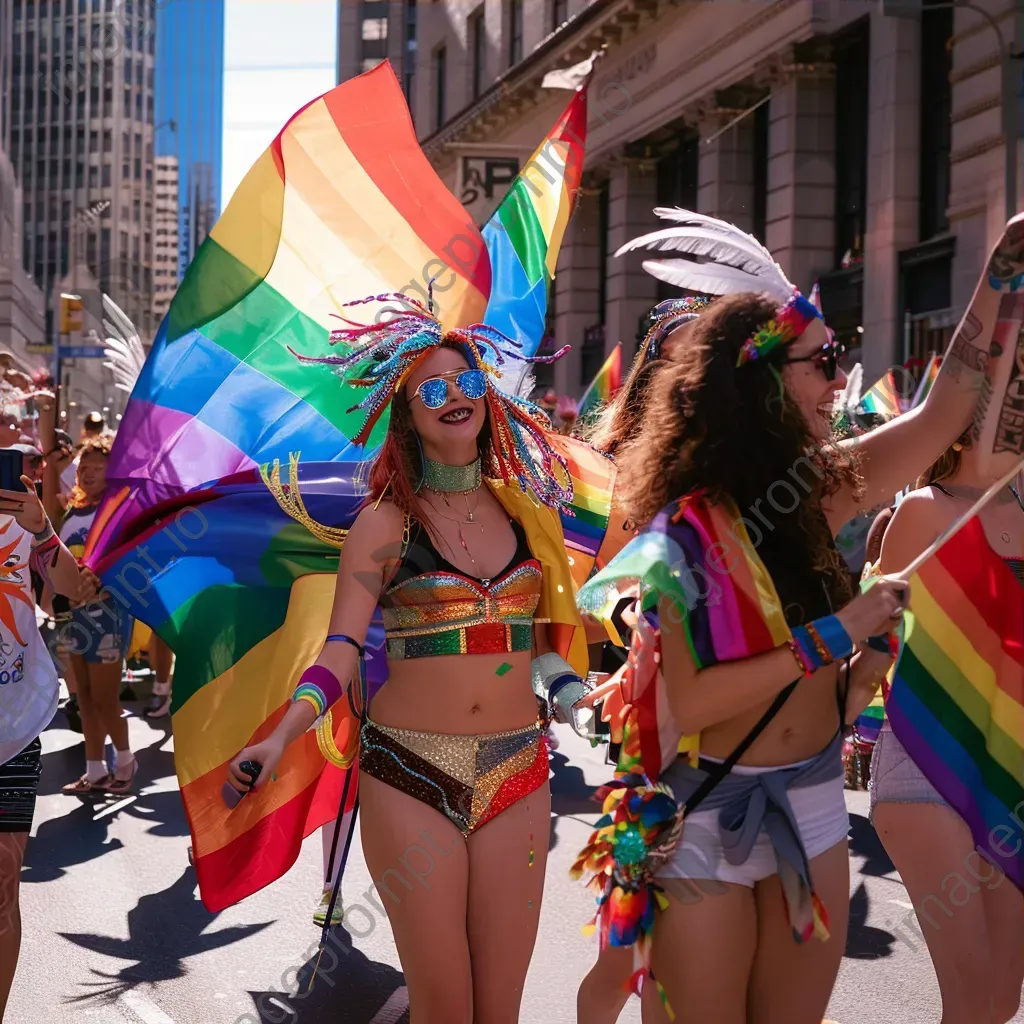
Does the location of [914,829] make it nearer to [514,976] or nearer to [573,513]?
[514,976]

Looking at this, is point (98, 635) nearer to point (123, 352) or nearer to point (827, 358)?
point (123, 352)

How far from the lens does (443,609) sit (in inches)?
151

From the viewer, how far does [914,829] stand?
4.00m

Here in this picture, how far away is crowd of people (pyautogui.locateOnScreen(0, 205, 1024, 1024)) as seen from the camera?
295 centimetres

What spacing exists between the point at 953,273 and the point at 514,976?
625 inches

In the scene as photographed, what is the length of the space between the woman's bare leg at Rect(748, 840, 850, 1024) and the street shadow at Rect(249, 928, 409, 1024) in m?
2.52

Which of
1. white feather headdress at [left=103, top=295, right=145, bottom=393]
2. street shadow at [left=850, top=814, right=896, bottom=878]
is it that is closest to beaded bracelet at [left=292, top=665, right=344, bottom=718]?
white feather headdress at [left=103, top=295, right=145, bottom=393]

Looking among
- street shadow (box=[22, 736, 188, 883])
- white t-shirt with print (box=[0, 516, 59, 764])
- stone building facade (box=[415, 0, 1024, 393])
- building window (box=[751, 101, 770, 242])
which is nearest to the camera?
white t-shirt with print (box=[0, 516, 59, 764])

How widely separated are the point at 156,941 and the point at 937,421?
422 cm

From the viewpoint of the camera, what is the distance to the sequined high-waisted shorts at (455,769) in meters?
3.71

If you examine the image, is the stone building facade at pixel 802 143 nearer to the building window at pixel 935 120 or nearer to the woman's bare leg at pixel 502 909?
the building window at pixel 935 120

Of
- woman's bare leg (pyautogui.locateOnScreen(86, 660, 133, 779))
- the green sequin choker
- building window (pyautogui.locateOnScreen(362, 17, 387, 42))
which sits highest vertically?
building window (pyautogui.locateOnScreen(362, 17, 387, 42))

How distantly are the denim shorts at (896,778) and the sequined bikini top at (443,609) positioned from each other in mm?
1078

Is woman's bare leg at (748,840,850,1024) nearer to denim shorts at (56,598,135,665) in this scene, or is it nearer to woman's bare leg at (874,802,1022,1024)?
woman's bare leg at (874,802,1022,1024)
